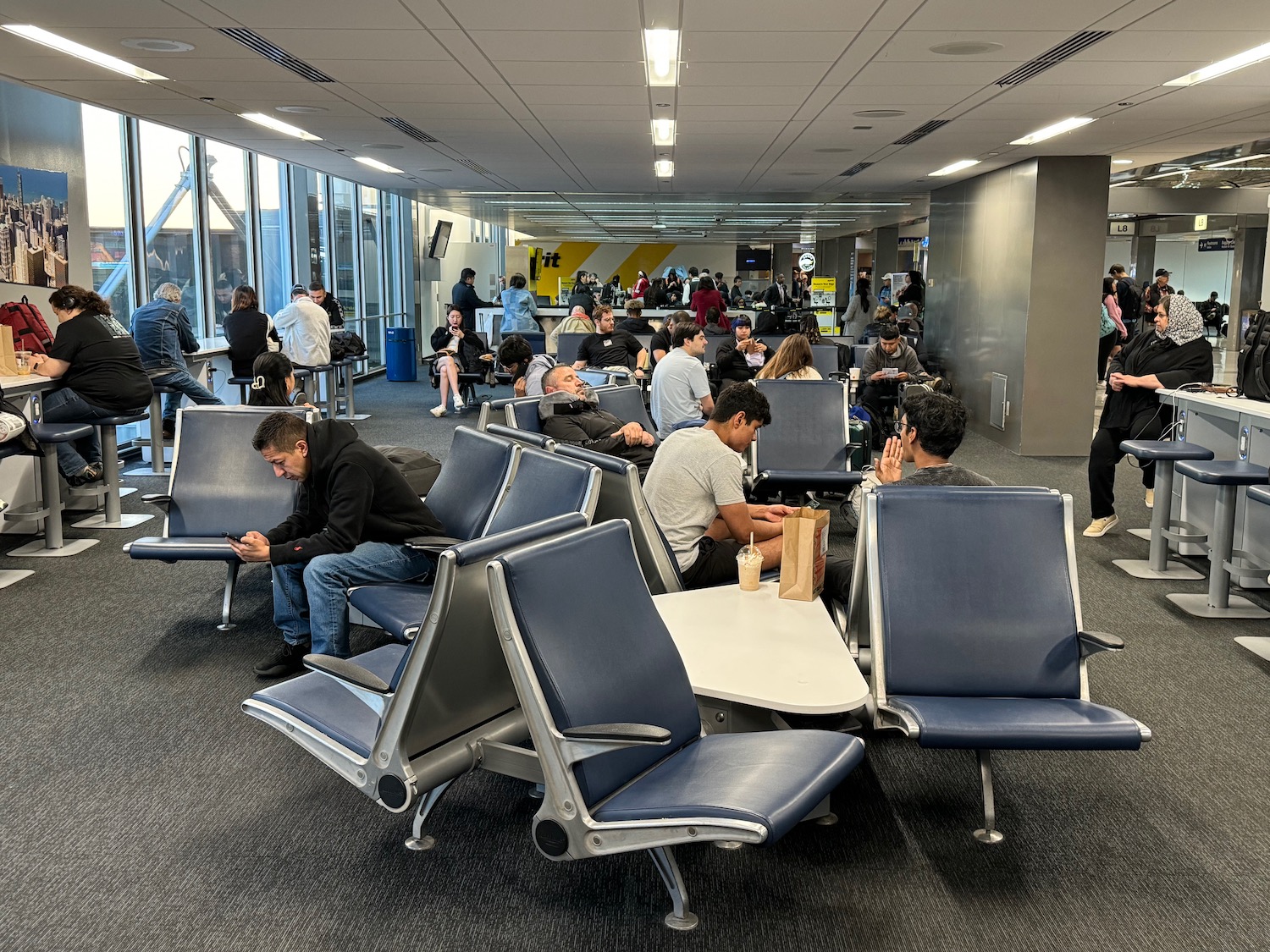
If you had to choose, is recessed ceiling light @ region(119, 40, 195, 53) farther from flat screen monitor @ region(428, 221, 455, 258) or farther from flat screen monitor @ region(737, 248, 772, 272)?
flat screen monitor @ region(737, 248, 772, 272)

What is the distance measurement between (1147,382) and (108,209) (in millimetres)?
8459

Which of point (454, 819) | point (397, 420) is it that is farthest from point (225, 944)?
point (397, 420)

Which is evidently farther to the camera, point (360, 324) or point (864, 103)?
point (360, 324)

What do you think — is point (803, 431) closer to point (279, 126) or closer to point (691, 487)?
point (691, 487)

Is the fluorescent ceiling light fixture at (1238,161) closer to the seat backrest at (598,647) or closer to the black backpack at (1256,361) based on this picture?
the black backpack at (1256,361)

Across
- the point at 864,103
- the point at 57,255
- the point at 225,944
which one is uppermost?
the point at 864,103

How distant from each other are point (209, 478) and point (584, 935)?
3.32 metres

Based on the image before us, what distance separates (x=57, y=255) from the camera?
863cm

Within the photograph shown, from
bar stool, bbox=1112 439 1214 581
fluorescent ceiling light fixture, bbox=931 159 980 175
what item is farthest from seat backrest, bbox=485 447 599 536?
fluorescent ceiling light fixture, bbox=931 159 980 175

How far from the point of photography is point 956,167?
11328 mm

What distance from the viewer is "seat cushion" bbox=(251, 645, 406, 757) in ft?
9.11

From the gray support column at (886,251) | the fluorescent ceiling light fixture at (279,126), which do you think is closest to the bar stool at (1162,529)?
the fluorescent ceiling light fixture at (279,126)

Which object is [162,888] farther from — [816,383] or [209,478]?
[816,383]

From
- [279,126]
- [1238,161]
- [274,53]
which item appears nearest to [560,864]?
[274,53]
